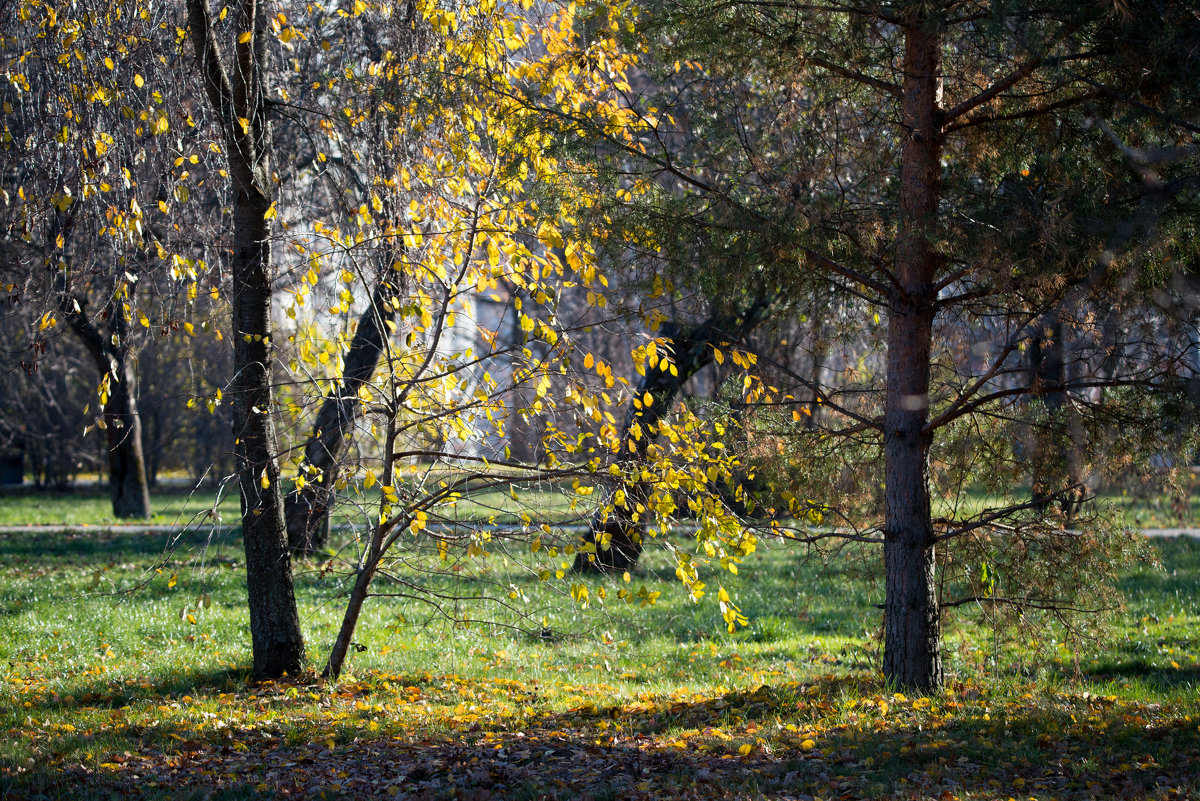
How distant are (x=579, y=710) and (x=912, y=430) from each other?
2.86 m

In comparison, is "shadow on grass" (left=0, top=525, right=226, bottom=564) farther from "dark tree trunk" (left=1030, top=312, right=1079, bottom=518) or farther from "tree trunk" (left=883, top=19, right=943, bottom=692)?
"dark tree trunk" (left=1030, top=312, right=1079, bottom=518)

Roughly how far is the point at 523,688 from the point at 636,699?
1.03 m

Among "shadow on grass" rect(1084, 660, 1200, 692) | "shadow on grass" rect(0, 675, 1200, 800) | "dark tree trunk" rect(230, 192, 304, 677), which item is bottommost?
"shadow on grass" rect(1084, 660, 1200, 692)

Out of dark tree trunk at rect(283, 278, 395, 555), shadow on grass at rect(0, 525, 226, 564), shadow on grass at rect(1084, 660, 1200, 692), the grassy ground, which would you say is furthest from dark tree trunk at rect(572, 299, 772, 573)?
shadow on grass at rect(0, 525, 226, 564)

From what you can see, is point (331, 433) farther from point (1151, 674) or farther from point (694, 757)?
point (1151, 674)

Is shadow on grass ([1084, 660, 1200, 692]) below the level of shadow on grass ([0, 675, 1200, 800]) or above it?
below

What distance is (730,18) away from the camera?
560 centimetres

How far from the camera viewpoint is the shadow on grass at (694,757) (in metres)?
4.23

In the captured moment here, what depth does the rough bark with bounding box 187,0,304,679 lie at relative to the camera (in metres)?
5.93

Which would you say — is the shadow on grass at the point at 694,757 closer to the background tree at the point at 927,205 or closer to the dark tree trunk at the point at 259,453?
the background tree at the point at 927,205

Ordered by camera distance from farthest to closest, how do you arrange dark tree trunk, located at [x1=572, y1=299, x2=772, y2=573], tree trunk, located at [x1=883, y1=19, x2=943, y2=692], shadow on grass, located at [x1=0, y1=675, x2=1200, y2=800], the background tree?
dark tree trunk, located at [x1=572, y1=299, x2=772, y2=573]
tree trunk, located at [x1=883, y1=19, x2=943, y2=692]
the background tree
shadow on grass, located at [x1=0, y1=675, x2=1200, y2=800]

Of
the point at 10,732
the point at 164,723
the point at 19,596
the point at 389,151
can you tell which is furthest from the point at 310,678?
the point at 19,596

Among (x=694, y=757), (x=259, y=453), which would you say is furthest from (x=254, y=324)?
(x=694, y=757)

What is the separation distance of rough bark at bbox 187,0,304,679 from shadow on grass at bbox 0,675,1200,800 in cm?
118
